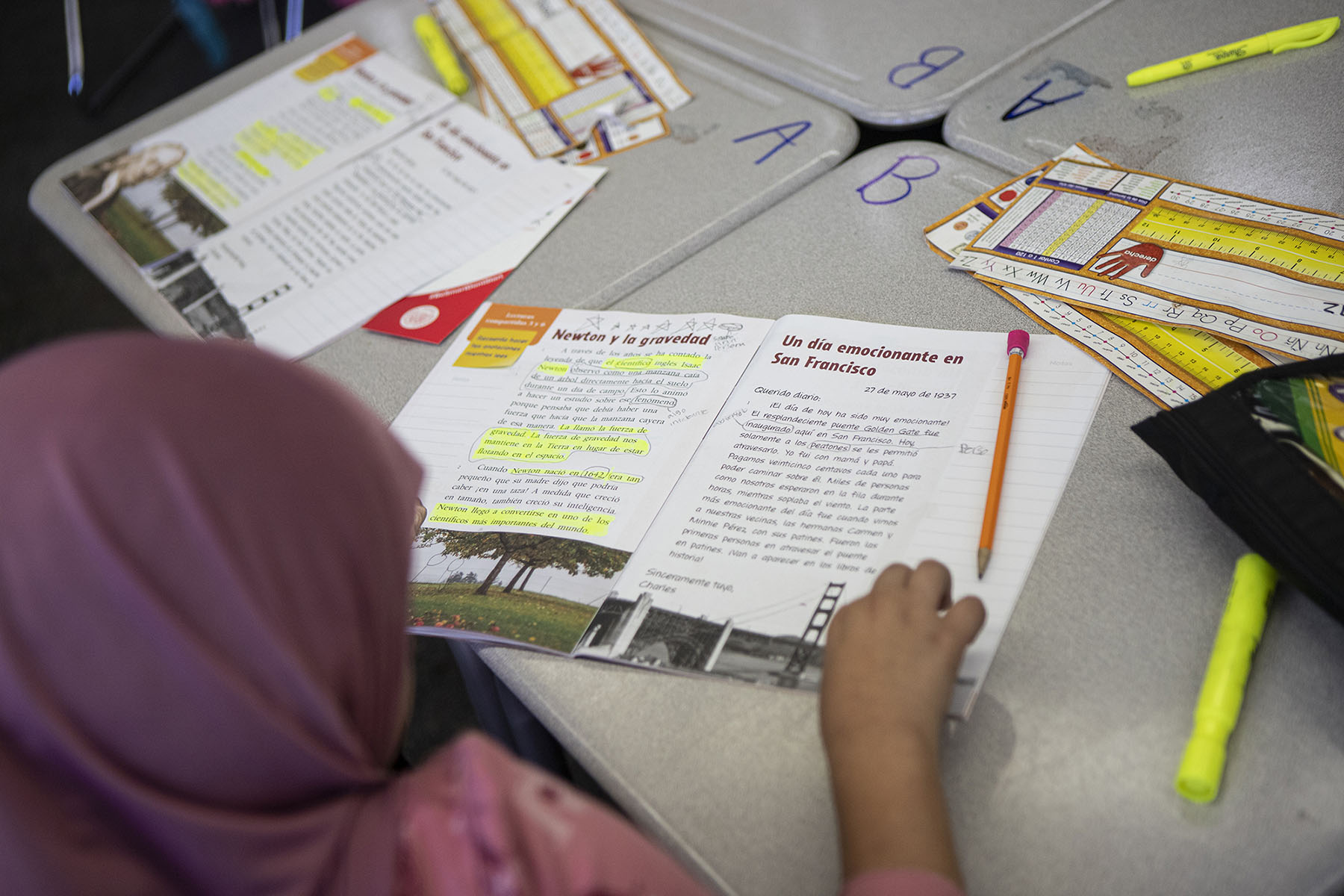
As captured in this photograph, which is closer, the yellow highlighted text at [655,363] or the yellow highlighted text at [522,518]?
the yellow highlighted text at [522,518]

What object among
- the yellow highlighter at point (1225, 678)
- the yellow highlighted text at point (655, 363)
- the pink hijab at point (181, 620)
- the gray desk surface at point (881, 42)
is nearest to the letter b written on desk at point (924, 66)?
the gray desk surface at point (881, 42)

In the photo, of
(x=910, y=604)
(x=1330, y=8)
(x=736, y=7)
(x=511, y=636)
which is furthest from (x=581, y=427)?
(x=1330, y=8)

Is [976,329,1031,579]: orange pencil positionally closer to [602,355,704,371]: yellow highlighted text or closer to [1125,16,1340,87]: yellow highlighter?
[602,355,704,371]: yellow highlighted text

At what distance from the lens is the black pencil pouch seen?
0.51 m

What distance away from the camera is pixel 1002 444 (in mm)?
640

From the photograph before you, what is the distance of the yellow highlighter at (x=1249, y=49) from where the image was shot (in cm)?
94

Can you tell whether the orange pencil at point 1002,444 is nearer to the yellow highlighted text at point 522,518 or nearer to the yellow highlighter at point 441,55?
the yellow highlighted text at point 522,518

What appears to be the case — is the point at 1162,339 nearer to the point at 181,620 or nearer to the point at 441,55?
the point at 181,620

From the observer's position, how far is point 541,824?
16.6 inches

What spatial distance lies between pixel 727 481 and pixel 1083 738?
279mm

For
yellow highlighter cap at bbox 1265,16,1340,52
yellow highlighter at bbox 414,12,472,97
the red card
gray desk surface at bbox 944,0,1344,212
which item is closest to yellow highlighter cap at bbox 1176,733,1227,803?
gray desk surface at bbox 944,0,1344,212

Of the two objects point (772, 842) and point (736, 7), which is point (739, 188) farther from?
point (772, 842)

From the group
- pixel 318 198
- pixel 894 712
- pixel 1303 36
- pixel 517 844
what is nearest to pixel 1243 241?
pixel 1303 36

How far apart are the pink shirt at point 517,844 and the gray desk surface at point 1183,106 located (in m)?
0.68
